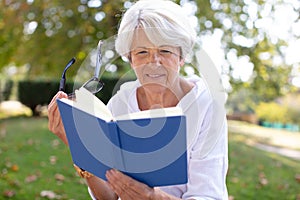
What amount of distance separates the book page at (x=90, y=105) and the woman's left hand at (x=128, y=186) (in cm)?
16

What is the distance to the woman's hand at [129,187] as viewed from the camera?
3.93 feet

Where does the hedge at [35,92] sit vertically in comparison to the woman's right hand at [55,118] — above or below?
→ below

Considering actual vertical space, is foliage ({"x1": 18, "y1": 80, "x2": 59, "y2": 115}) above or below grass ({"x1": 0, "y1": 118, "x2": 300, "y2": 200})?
below

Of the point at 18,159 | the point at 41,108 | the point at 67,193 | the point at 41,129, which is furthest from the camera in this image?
the point at 41,108

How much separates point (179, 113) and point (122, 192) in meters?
0.31

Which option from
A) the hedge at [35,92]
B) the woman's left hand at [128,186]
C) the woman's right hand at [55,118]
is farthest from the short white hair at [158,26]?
the hedge at [35,92]

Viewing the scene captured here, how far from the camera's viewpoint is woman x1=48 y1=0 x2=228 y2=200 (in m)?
1.29

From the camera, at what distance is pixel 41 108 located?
1060 centimetres

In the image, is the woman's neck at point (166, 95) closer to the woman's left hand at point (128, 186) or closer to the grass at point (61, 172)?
the woman's left hand at point (128, 186)

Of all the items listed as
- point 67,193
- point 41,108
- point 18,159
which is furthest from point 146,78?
point 41,108

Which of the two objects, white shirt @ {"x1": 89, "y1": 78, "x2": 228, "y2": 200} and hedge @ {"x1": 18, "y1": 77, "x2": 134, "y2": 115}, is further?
hedge @ {"x1": 18, "y1": 77, "x2": 134, "y2": 115}

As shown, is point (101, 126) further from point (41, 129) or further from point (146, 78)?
point (41, 129)

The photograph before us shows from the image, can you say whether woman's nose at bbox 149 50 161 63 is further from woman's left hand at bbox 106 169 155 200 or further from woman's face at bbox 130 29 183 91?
woman's left hand at bbox 106 169 155 200

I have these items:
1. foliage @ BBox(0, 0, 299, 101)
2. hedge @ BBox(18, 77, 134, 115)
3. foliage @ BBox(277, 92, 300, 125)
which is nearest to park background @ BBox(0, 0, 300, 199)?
foliage @ BBox(0, 0, 299, 101)
